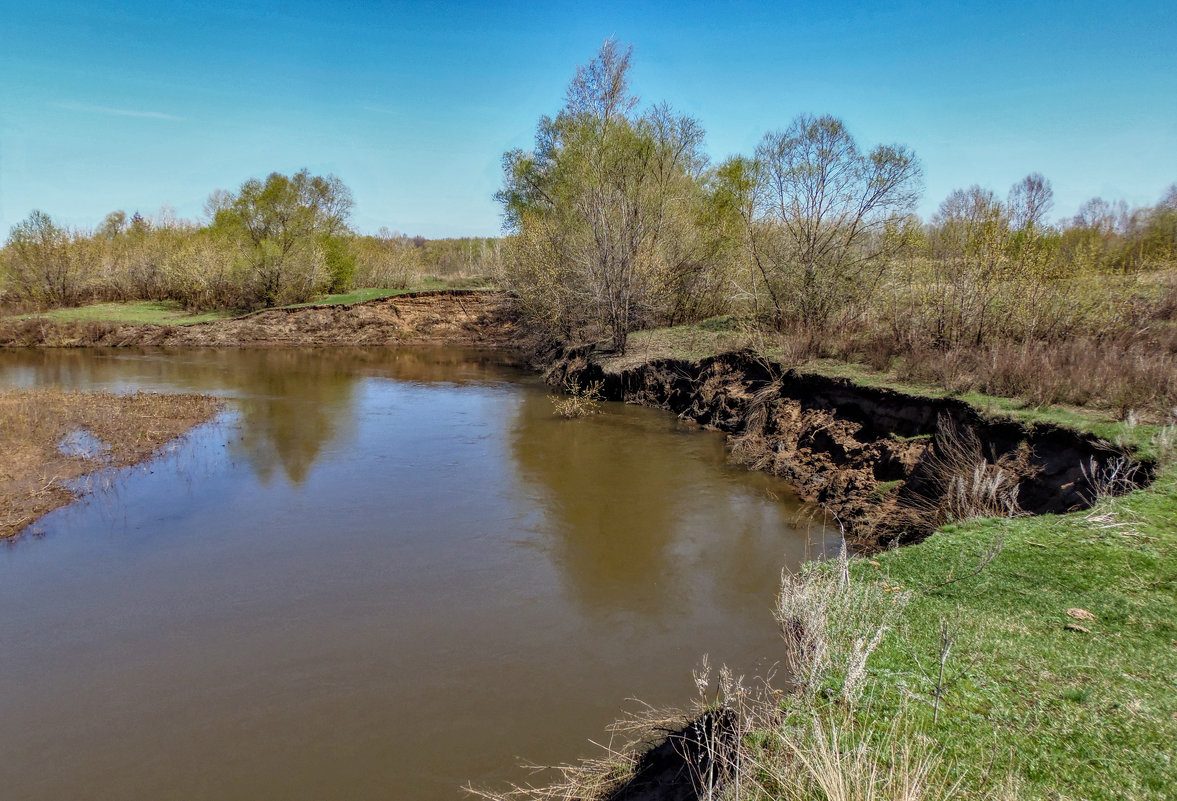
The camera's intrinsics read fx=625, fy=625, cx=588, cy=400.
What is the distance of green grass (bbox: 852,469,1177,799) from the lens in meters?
3.00

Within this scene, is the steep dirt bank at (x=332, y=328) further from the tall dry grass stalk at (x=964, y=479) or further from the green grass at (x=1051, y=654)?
the green grass at (x=1051, y=654)

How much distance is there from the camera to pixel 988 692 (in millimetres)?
3580

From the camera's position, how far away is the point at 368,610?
23.5 feet

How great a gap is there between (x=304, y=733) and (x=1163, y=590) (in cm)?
678

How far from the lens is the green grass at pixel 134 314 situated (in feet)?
105

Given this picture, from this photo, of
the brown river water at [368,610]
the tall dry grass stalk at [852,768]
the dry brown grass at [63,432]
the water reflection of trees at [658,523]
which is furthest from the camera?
the dry brown grass at [63,432]

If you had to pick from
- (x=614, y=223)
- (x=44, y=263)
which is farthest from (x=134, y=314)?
(x=614, y=223)

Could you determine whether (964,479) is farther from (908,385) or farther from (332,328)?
(332,328)

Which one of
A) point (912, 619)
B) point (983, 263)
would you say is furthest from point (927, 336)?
point (912, 619)

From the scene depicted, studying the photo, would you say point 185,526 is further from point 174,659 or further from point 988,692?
point 988,692

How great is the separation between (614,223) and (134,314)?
A: 29.4 m

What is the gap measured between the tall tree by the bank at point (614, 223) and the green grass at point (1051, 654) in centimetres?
1400

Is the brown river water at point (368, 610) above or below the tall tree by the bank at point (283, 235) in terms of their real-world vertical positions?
below

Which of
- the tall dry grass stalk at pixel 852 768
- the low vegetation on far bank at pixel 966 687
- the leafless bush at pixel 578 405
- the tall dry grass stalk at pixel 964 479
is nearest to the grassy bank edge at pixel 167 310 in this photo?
the leafless bush at pixel 578 405
